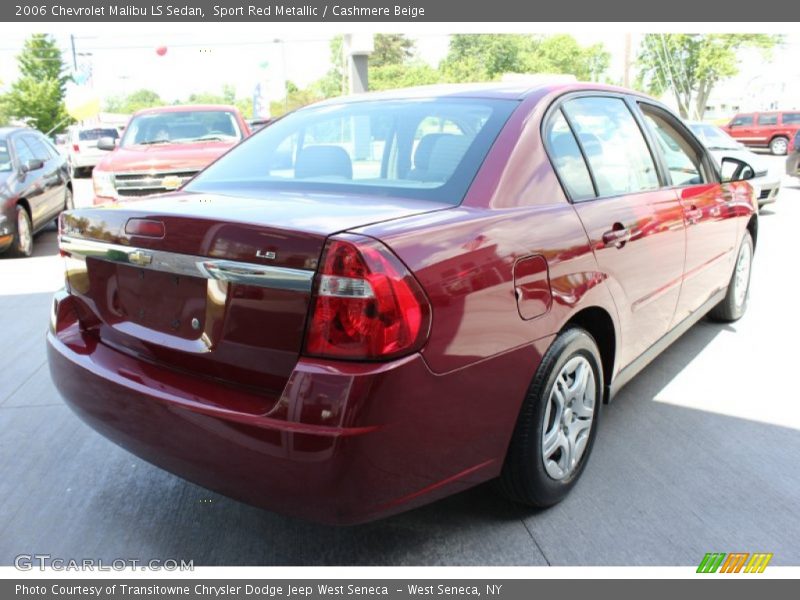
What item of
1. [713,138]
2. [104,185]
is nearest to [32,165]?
[104,185]

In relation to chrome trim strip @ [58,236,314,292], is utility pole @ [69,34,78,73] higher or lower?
higher

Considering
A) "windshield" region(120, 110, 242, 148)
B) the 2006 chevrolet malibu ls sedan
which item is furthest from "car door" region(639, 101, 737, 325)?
"windshield" region(120, 110, 242, 148)

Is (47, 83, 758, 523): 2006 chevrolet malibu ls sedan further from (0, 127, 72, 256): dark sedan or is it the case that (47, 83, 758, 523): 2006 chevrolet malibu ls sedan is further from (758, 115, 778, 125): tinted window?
(758, 115, 778, 125): tinted window

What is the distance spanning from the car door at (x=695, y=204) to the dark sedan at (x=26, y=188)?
7216mm

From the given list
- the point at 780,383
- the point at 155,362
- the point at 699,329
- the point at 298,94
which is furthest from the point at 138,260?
the point at 298,94

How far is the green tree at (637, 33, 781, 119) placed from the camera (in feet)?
179

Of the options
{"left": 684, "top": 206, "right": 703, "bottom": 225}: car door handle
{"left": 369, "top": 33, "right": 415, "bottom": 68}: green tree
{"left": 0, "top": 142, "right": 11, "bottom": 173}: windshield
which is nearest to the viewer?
{"left": 684, "top": 206, "right": 703, "bottom": 225}: car door handle

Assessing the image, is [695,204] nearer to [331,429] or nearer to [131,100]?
[331,429]

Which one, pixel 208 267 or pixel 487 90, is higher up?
pixel 487 90

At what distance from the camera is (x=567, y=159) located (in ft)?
9.16

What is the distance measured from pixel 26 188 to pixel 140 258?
7386mm

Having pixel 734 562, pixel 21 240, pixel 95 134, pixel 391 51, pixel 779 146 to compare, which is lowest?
pixel 734 562

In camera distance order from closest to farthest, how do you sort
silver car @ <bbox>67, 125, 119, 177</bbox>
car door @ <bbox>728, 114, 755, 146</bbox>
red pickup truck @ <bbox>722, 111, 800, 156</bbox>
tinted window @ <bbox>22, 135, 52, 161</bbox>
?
tinted window @ <bbox>22, 135, 52, 161</bbox> → silver car @ <bbox>67, 125, 119, 177</bbox> → red pickup truck @ <bbox>722, 111, 800, 156</bbox> → car door @ <bbox>728, 114, 755, 146</bbox>

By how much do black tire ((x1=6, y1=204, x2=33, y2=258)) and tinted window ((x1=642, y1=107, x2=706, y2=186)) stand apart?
24.0 ft
